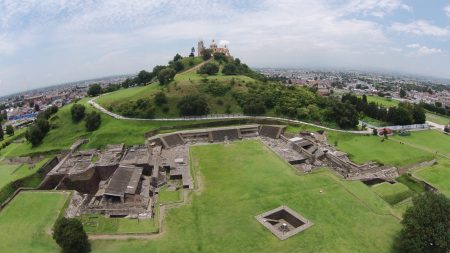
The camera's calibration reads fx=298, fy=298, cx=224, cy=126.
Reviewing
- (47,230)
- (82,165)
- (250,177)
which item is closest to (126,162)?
(82,165)

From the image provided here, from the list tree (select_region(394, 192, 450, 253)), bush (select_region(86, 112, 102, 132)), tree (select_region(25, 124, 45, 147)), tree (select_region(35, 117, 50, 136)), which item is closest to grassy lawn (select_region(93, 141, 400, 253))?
tree (select_region(394, 192, 450, 253))

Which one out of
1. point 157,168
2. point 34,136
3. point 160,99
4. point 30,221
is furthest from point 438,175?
point 34,136

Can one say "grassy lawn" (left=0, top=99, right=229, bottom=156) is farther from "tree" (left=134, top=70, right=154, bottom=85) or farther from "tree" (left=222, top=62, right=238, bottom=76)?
"tree" (left=134, top=70, right=154, bottom=85)

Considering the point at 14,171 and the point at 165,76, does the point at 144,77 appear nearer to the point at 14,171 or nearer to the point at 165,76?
the point at 165,76

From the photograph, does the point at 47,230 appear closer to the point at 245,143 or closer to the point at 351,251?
the point at 351,251

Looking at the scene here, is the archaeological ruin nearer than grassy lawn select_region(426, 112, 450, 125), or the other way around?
the archaeological ruin

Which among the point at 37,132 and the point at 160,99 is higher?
the point at 160,99
